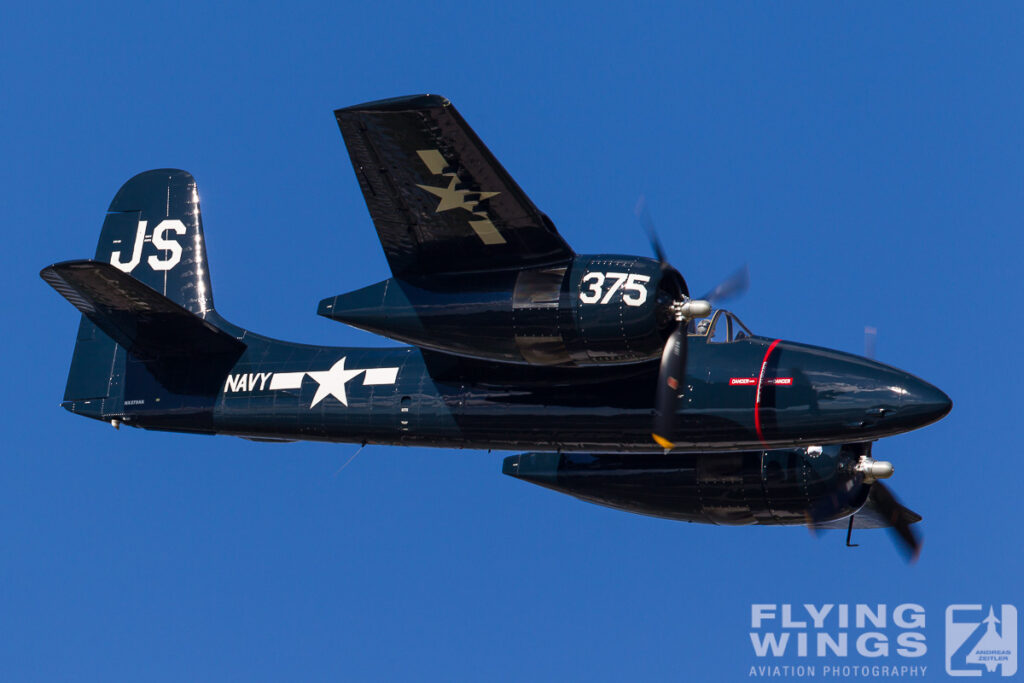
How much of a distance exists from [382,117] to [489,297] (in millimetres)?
3078

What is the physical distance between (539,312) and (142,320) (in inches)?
323

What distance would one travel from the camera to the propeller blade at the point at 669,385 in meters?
22.0

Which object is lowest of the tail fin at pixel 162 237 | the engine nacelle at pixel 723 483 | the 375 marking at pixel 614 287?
the engine nacelle at pixel 723 483

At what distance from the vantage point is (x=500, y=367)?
79.7 feet

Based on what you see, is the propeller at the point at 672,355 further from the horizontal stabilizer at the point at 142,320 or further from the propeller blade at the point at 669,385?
the horizontal stabilizer at the point at 142,320

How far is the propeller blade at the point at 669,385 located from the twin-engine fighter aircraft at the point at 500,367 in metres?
0.04

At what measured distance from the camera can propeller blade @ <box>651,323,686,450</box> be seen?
22.0m

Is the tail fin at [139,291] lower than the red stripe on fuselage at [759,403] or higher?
higher

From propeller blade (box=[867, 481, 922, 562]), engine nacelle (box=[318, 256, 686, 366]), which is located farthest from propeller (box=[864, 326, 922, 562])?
engine nacelle (box=[318, 256, 686, 366])

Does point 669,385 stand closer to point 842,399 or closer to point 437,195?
point 842,399

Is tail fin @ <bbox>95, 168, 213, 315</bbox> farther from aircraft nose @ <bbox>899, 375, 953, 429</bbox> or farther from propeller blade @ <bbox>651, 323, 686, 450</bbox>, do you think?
aircraft nose @ <bbox>899, 375, 953, 429</bbox>

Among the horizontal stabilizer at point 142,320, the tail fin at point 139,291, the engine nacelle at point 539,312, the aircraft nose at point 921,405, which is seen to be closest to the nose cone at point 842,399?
the aircraft nose at point 921,405

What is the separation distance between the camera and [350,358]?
25781mm

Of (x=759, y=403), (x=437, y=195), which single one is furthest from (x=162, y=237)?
(x=759, y=403)
